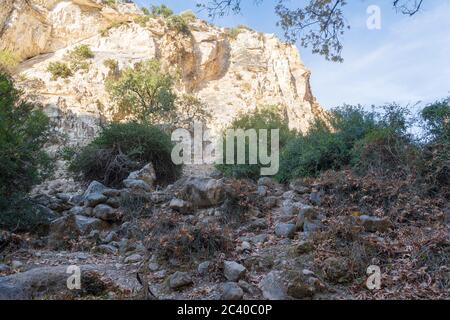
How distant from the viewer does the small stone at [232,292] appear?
153 inches

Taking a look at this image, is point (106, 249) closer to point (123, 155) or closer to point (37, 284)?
point (37, 284)

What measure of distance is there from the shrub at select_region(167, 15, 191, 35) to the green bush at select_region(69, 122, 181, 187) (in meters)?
19.0

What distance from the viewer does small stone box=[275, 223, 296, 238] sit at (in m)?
5.79

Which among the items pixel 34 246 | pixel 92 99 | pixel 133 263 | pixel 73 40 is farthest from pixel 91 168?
pixel 73 40

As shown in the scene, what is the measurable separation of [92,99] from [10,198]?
55.4 ft

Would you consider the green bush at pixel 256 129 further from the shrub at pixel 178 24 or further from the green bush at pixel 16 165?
the shrub at pixel 178 24

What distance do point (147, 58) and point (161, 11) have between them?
646 cm

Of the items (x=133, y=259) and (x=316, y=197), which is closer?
(x=133, y=259)

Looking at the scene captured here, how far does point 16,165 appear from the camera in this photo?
7.09 metres

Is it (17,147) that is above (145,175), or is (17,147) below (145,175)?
above

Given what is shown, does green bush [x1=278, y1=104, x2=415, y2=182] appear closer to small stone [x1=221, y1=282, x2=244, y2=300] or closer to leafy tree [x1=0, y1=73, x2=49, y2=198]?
small stone [x1=221, y1=282, x2=244, y2=300]

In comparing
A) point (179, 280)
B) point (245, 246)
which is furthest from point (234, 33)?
point (179, 280)

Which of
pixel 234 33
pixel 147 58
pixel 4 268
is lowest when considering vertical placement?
pixel 4 268

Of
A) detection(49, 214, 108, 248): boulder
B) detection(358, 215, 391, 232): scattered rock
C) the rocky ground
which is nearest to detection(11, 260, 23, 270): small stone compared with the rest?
the rocky ground
